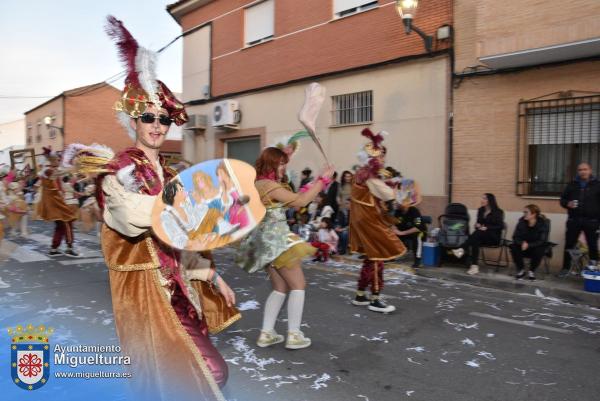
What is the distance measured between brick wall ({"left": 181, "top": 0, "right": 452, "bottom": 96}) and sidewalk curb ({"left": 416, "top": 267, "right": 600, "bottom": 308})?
5039mm

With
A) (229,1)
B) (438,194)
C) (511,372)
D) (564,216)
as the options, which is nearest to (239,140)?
(229,1)

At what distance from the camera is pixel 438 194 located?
10219mm

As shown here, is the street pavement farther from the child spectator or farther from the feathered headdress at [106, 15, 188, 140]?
the feathered headdress at [106, 15, 188, 140]

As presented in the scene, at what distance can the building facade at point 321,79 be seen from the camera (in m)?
10.4

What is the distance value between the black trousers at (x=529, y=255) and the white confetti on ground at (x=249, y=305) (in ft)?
15.0

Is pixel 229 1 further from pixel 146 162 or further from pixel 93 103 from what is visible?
pixel 93 103

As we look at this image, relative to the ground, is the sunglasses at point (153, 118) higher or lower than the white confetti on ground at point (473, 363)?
higher

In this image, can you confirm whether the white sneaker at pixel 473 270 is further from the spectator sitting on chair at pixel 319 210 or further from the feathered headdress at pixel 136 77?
the feathered headdress at pixel 136 77

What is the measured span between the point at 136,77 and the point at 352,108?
10.5 m

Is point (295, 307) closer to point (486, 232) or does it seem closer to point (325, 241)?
point (486, 232)

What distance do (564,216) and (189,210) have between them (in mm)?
8388

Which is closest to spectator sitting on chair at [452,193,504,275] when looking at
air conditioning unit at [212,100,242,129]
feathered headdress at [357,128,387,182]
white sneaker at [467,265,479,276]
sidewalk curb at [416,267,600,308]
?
white sneaker at [467,265,479,276]

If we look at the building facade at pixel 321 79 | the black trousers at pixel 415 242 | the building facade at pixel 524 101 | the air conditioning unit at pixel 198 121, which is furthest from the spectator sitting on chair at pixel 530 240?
the air conditioning unit at pixel 198 121

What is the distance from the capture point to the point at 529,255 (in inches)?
308
